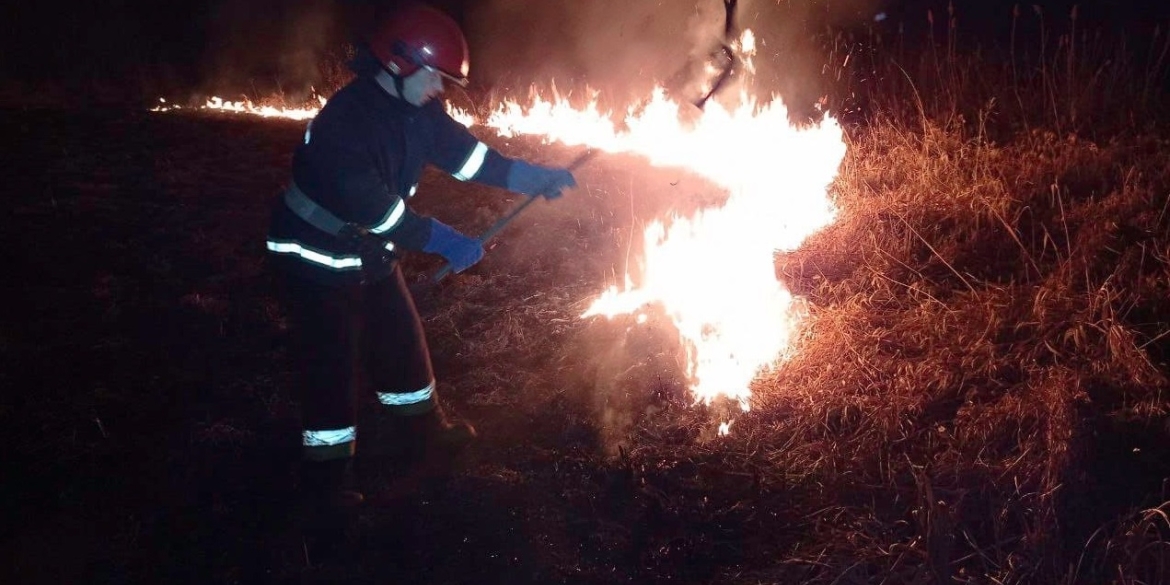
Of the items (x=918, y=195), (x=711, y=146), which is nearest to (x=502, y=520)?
(x=918, y=195)

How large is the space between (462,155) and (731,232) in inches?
77.9

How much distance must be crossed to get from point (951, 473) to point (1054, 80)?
173 inches

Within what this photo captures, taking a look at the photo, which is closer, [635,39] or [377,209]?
[377,209]

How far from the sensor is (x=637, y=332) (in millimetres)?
4949

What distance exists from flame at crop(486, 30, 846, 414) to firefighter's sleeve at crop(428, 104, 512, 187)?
54.4 inches

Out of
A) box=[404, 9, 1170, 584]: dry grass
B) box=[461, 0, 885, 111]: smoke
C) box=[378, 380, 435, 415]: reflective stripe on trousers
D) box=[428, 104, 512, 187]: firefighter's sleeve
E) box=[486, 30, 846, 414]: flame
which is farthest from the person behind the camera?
box=[461, 0, 885, 111]: smoke

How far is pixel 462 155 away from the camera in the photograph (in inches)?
160

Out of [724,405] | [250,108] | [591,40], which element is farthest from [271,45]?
[724,405]

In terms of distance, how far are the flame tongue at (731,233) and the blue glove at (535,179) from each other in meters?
1.11

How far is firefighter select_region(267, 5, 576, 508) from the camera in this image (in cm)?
351

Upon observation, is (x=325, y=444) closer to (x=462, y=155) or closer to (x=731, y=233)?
(x=462, y=155)

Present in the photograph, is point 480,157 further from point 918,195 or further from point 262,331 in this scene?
point 918,195

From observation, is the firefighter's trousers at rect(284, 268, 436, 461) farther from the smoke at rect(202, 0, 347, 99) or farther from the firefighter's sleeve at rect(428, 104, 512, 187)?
the smoke at rect(202, 0, 347, 99)

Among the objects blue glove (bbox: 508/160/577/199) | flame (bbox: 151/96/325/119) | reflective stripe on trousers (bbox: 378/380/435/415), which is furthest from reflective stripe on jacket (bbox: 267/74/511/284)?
flame (bbox: 151/96/325/119)
